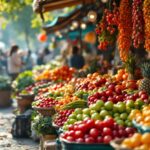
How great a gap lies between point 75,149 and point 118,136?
0.54 meters

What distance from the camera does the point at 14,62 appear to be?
19.9m

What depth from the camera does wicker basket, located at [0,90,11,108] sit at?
1761cm

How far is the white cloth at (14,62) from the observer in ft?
64.8

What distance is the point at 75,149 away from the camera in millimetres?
5809

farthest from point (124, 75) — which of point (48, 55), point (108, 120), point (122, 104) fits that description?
point (48, 55)

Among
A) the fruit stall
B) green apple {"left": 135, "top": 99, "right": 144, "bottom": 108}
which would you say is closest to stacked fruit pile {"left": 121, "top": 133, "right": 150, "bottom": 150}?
the fruit stall

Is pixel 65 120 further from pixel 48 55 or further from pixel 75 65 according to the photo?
pixel 48 55

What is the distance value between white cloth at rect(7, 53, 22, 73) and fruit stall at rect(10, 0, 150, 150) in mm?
6820

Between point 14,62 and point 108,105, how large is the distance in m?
13.2

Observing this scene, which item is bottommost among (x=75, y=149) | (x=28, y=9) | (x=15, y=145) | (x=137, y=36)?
(x=15, y=145)

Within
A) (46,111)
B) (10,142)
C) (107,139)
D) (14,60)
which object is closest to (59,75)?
(10,142)

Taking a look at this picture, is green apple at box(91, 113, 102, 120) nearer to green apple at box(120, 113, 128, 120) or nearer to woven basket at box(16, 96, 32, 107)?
green apple at box(120, 113, 128, 120)

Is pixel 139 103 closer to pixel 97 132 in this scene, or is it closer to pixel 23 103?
pixel 97 132

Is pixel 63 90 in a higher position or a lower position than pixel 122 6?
lower
